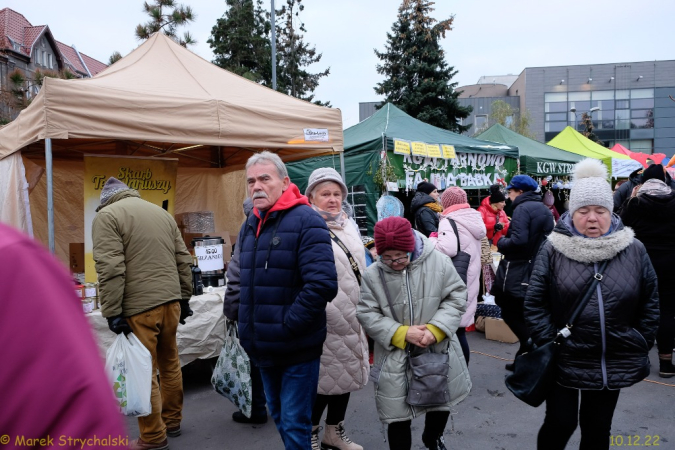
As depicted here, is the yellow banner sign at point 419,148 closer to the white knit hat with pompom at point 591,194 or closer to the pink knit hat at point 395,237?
the white knit hat with pompom at point 591,194

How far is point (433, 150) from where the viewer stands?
29.3 feet

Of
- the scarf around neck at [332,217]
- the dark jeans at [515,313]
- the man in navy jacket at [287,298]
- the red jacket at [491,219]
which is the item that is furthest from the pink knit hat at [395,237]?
the red jacket at [491,219]

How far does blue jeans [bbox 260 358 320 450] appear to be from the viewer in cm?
262

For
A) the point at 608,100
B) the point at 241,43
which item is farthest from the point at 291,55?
the point at 608,100

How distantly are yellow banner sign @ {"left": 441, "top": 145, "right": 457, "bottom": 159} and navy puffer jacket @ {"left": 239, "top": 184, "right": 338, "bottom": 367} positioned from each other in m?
6.95

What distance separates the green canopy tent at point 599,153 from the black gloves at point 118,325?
13714 millimetres

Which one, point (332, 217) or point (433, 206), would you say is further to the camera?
point (433, 206)

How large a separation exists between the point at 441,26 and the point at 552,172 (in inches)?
500

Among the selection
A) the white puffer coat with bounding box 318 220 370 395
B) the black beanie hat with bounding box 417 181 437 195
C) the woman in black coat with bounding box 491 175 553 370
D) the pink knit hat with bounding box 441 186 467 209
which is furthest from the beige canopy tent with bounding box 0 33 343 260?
the white puffer coat with bounding box 318 220 370 395

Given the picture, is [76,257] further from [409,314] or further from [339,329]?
[409,314]

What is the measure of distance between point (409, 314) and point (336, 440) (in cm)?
119

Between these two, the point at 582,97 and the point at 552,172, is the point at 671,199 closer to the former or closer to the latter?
the point at 552,172

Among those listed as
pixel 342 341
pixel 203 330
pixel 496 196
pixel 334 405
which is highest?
pixel 496 196

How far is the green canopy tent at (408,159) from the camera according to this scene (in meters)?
8.46
